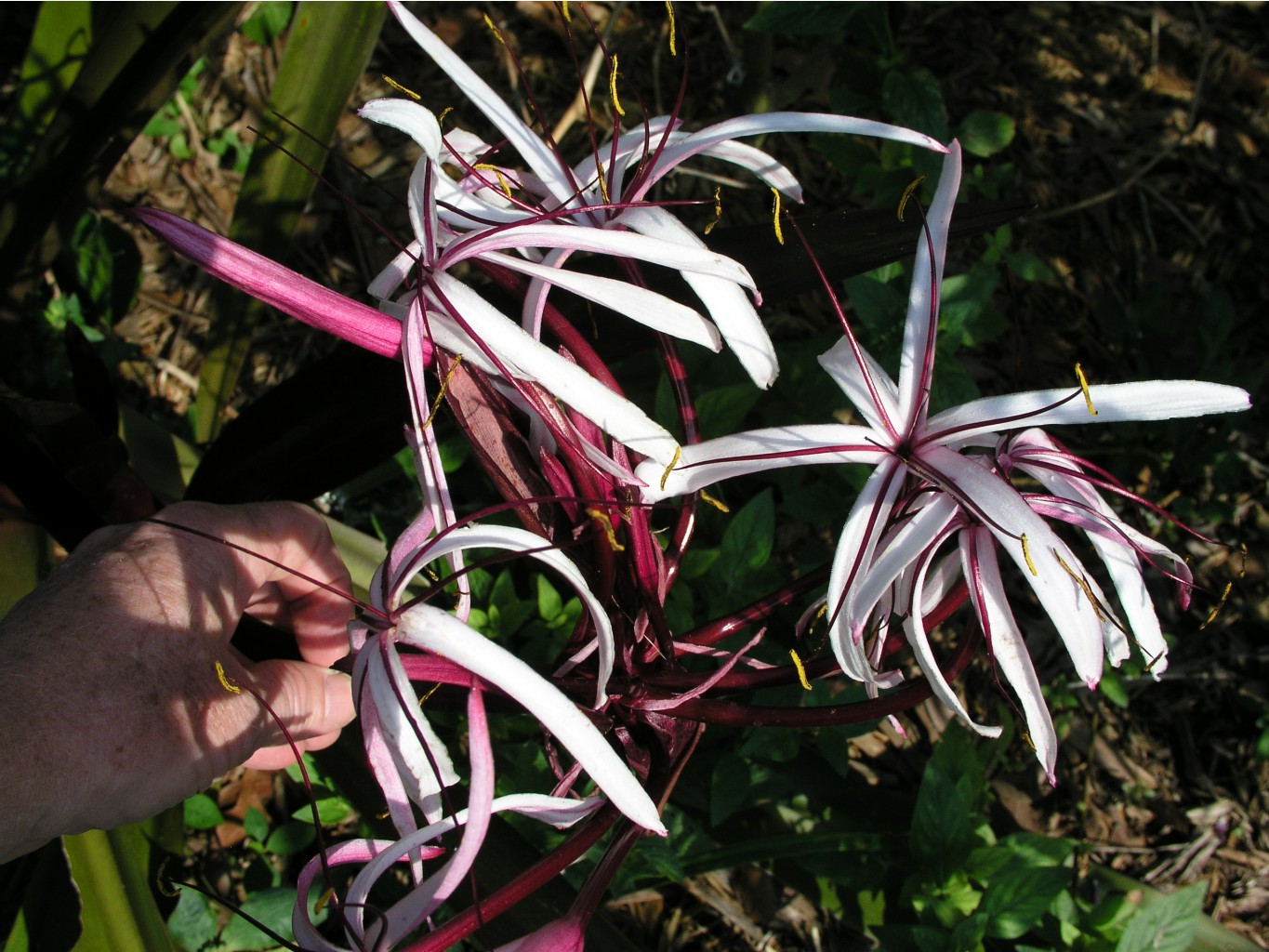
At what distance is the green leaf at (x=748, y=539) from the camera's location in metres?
0.96

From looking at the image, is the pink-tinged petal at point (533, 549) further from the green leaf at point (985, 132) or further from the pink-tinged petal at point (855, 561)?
the green leaf at point (985, 132)

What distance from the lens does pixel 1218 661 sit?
140 cm

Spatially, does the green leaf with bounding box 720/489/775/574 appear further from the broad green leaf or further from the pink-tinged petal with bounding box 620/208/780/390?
the broad green leaf

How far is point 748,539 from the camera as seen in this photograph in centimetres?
97

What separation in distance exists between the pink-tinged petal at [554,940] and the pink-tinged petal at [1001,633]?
0.99 ft

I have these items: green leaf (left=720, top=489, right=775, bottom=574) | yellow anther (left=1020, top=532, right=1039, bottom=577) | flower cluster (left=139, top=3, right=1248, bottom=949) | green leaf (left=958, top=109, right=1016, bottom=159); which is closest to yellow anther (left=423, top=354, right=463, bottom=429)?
flower cluster (left=139, top=3, right=1248, bottom=949)

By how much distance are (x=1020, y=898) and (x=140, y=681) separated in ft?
2.56

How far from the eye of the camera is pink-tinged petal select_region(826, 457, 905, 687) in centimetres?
55

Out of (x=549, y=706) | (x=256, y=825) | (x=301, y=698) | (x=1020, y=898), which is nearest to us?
(x=549, y=706)

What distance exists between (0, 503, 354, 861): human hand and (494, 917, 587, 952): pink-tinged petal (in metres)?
0.25

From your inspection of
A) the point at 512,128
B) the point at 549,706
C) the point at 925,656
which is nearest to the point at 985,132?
the point at 512,128

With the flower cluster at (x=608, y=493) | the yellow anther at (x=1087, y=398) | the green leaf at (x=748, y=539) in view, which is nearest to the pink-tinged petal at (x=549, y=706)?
the flower cluster at (x=608, y=493)

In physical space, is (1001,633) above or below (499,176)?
below

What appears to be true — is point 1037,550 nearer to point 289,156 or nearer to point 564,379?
point 564,379
